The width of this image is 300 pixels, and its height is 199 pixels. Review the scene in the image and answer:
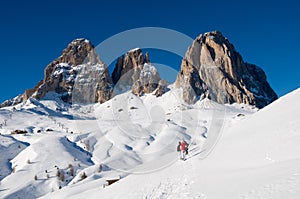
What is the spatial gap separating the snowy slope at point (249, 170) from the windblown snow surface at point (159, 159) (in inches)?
1.7

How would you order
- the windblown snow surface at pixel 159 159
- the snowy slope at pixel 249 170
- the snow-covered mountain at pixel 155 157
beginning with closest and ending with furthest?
the snowy slope at pixel 249 170 → the windblown snow surface at pixel 159 159 → the snow-covered mountain at pixel 155 157

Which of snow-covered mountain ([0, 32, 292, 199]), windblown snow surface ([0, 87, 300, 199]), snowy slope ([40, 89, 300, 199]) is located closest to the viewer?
snowy slope ([40, 89, 300, 199])

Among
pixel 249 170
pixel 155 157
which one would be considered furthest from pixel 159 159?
pixel 155 157

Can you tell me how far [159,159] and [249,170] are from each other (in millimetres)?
19134

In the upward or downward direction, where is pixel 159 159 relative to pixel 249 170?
upward

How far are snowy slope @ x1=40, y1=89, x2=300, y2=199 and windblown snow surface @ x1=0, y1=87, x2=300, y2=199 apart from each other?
0.04 meters

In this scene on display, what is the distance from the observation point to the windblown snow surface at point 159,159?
13.7 meters

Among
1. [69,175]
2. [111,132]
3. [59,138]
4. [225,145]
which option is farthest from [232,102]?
[225,145]

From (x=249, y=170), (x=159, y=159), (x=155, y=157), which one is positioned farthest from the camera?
(x=155, y=157)

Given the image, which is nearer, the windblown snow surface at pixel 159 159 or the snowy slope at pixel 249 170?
the snowy slope at pixel 249 170

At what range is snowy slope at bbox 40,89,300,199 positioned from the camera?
11370 millimetres

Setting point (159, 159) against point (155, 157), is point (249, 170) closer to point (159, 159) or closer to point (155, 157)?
point (159, 159)

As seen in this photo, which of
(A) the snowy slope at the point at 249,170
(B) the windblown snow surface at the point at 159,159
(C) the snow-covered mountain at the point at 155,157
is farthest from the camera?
(C) the snow-covered mountain at the point at 155,157

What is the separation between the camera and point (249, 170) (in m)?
14.7
